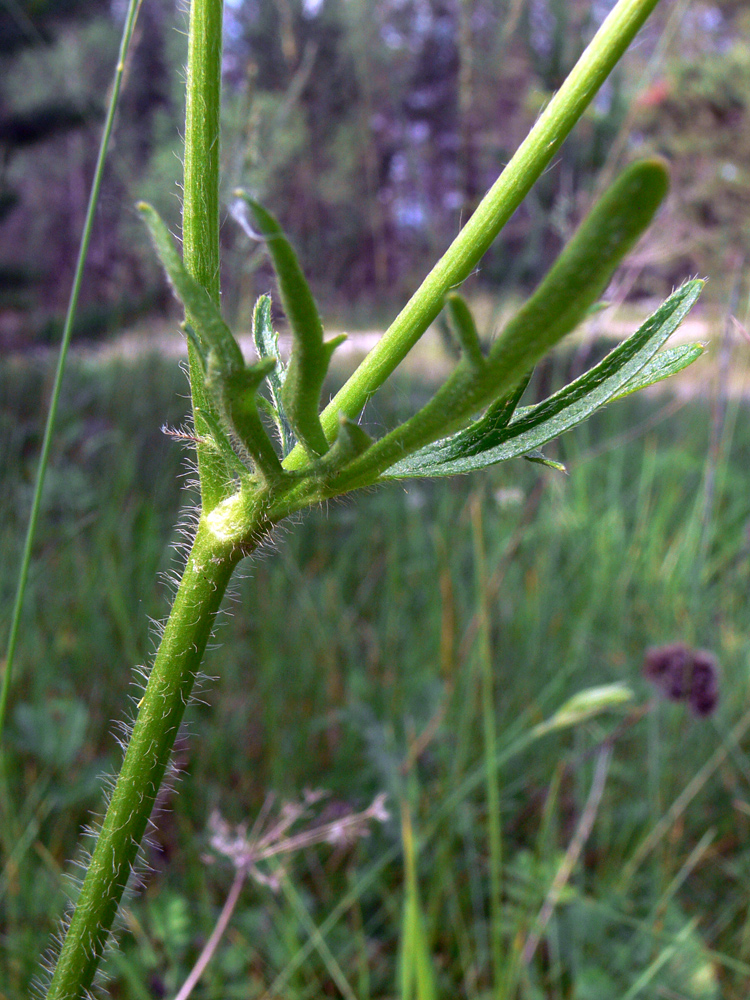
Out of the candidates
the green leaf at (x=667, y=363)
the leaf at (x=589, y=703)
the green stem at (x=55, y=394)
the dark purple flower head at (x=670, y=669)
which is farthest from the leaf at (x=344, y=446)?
the dark purple flower head at (x=670, y=669)

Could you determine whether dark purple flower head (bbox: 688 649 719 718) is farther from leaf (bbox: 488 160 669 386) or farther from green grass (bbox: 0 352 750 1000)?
leaf (bbox: 488 160 669 386)

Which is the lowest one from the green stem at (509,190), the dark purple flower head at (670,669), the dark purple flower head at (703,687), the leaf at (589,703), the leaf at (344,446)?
the dark purple flower head at (703,687)

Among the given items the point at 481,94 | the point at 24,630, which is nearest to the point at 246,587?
the point at 24,630

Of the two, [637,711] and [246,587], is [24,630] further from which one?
[637,711]

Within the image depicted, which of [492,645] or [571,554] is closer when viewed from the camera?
[492,645]

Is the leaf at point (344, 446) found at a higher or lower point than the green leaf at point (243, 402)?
lower

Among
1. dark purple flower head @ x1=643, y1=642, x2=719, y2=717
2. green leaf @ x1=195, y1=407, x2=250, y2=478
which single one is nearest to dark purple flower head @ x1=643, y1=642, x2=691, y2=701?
dark purple flower head @ x1=643, y1=642, x2=719, y2=717

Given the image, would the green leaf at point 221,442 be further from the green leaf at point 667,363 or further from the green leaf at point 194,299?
the green leaf at point 667,363

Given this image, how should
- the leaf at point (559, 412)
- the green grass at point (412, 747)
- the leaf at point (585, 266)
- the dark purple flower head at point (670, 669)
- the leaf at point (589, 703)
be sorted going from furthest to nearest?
the dark purple flower head at point (670, 669)
the green grass at point (412, 747)
the leaf at point (589, 703)
the leaf at point (559, 412)
the leaf at point (585, 266)
